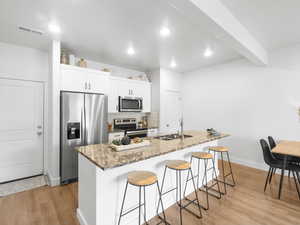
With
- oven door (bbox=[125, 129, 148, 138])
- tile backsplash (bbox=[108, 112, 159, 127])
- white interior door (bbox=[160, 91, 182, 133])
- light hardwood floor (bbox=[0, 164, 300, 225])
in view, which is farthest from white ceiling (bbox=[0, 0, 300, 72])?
light hardwood floor (bbox=[0, 164, 300, 225])

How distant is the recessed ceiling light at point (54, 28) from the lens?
2348 mm

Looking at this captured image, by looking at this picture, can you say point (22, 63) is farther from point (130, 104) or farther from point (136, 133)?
point (136, 133)

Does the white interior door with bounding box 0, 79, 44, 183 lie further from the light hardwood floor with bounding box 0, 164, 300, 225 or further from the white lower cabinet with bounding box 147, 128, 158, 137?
the white lower cabinet with bounding box 147, 128, 158, 137

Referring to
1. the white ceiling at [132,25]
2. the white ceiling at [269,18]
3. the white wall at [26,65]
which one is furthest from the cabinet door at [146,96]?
the white ceiling at [269,18]

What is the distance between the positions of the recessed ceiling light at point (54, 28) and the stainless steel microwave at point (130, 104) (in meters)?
1.97

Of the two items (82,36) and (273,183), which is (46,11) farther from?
(273,183)

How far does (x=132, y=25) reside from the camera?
2377 millimetres

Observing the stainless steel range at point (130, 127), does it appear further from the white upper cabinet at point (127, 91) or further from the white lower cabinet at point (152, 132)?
the white upper cabinet at point (127, 91)

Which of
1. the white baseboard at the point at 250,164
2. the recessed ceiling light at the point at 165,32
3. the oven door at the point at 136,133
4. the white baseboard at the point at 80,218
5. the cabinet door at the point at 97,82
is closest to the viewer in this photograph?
the white baseboard at the point at 80,218

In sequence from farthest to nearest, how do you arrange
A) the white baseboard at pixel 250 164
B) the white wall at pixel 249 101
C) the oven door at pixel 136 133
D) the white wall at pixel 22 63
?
the oven door at pixel 136 133 → the white baseboard at pixel 250 164 → the white wall at pixel 249 101 → the white wall at pixel 22 63

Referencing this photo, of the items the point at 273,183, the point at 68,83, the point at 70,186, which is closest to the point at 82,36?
the point at 68,83

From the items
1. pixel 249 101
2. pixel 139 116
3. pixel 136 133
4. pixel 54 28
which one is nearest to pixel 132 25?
pixel 54 28

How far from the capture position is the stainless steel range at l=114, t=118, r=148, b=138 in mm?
3929

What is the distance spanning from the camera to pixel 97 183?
1.52m
